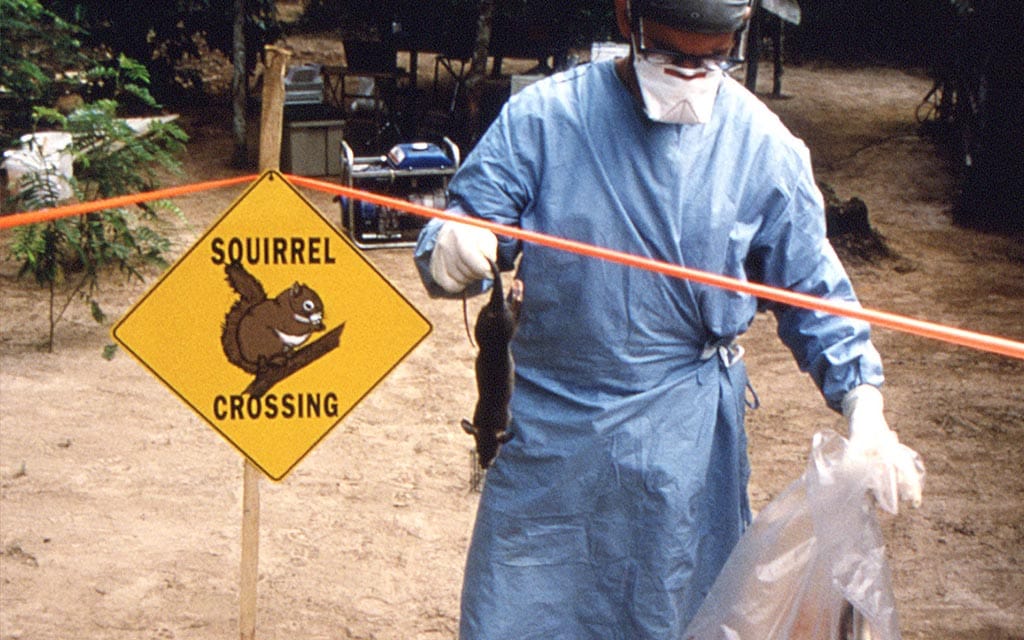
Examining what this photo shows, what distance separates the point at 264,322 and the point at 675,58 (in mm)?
976

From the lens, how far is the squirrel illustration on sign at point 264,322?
2.59m

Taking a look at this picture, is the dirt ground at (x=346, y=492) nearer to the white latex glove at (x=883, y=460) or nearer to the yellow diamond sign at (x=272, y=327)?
the yellow diamond sign at (x=272, y=327)

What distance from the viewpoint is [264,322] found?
2600 mm

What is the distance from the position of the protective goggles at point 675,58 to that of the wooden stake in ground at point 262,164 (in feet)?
2.33

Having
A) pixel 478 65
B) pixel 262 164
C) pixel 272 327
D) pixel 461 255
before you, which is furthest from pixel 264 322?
pixel 478 65

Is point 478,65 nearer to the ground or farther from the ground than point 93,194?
farther from the ground

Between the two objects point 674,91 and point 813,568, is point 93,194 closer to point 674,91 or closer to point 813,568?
point 674,91

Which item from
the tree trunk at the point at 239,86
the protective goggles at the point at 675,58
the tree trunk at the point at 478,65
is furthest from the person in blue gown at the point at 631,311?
the tree trunk at the point at 239,86

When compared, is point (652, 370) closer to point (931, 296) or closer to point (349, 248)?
point (349, 248)

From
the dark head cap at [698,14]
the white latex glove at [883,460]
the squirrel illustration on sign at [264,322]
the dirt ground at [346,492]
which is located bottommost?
the dirt ground at [346,492]

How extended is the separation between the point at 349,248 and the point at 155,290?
406mm

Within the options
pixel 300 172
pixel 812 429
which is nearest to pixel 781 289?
pixel 812 429

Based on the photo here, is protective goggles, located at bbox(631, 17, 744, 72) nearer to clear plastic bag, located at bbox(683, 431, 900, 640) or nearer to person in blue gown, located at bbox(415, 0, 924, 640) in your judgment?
person in blue gown, located at bbox(415, 0, 924, 640)

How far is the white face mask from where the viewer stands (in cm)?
228
